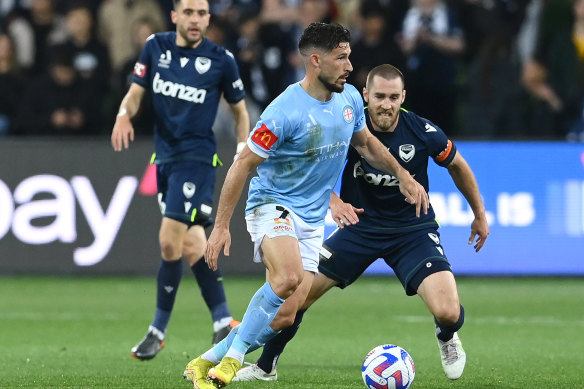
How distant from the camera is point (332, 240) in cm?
784

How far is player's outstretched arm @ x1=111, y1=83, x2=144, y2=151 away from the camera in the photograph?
8.32m

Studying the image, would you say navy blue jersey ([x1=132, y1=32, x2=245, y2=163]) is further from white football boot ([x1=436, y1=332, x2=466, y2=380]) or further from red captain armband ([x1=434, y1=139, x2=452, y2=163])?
white football boot ([x1=436, y1=332, x2=466, y2=380])

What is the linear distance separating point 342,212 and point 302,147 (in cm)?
64

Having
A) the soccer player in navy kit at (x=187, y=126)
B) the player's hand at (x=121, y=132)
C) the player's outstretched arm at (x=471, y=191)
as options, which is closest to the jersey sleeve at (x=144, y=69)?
the soccer player in navy kit at (x=187, y=126)

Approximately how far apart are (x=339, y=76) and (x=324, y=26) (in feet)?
1.03

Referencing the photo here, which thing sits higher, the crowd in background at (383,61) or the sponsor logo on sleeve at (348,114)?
the sponsor logo on sleeve at (348,114)

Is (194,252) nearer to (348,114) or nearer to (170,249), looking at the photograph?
(170,249)

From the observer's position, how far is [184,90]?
8867mm

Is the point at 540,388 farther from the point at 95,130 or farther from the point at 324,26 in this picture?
the point at 95,130

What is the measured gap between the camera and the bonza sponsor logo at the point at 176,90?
8.87m

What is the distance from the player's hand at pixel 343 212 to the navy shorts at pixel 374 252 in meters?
0.45

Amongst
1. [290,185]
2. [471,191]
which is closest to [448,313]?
[471,191]

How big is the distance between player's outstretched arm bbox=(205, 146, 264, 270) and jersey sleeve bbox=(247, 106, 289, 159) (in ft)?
0.14

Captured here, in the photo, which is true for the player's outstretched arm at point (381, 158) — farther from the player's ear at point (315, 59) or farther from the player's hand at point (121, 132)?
the player's hand at point (121, 132)
